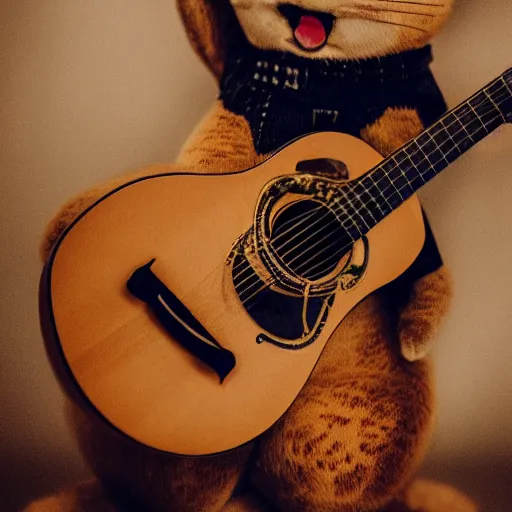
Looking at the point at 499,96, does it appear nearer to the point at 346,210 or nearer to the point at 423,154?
the point at 423,154

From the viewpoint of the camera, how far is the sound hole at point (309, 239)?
0.65 meters

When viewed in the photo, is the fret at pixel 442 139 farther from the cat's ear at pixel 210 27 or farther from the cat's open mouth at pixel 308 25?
the cat's ear at pixel 210 27

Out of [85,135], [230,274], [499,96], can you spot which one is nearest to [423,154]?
[499,96]

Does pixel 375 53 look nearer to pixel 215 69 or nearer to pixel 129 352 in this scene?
pixel 215 69

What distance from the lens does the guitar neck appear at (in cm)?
67

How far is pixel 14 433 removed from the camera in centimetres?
73

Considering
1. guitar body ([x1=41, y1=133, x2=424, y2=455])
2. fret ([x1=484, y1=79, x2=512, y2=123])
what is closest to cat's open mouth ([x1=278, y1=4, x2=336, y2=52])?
guitar body ([x1=41, y1=133, x2=424, y2=455])

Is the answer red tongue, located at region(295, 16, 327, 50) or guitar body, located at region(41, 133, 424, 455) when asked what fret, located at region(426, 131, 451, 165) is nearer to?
guitar body, located at region(41, 133, 424, 455)

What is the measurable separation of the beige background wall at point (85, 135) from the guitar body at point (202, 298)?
12 cm

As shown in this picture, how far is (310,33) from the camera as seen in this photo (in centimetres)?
66

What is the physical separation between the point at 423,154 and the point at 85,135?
0.44 meters

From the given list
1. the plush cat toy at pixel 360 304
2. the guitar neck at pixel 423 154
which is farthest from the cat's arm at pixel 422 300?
the guitar neck at pixel 423 154

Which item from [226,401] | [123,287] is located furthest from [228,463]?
[123,287]

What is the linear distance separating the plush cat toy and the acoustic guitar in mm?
56
